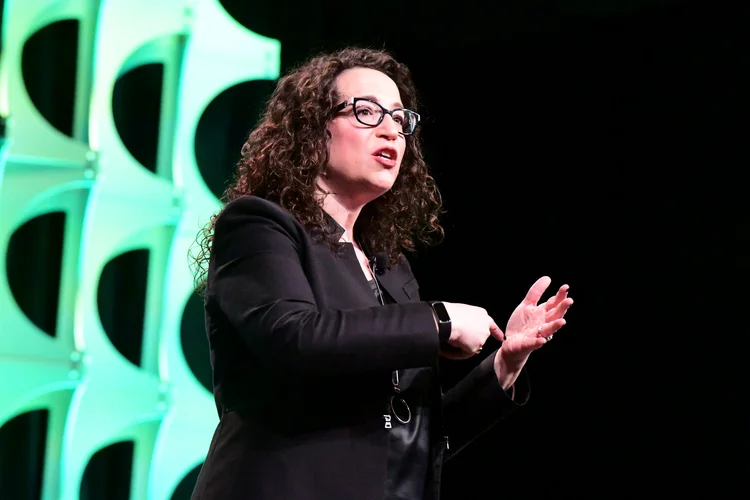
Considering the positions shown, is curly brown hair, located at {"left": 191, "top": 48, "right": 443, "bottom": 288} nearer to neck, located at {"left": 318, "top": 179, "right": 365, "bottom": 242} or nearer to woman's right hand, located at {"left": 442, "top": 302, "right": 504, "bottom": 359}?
neck, located at {"left": 318, "top": 179, "right": 365, "bottom": 242}

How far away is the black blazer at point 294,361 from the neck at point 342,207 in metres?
0.14

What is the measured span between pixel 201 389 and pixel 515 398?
31.6 inches

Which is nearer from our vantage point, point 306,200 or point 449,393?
point 306,200

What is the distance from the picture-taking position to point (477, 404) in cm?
153

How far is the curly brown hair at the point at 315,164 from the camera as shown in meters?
1.48

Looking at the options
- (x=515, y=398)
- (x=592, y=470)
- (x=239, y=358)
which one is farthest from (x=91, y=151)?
(x=592, y=470)

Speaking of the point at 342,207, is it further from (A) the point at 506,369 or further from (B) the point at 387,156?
(A) the point at 506,369

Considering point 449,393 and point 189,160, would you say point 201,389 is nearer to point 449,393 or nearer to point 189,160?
point 189,160

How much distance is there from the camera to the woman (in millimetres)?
1211

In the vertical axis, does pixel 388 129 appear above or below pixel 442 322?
above

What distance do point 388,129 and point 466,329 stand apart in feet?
1.38

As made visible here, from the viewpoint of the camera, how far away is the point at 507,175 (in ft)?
9.20

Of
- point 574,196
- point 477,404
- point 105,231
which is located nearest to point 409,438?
point 477,404

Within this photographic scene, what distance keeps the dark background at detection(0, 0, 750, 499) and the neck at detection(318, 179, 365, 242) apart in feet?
2.46
